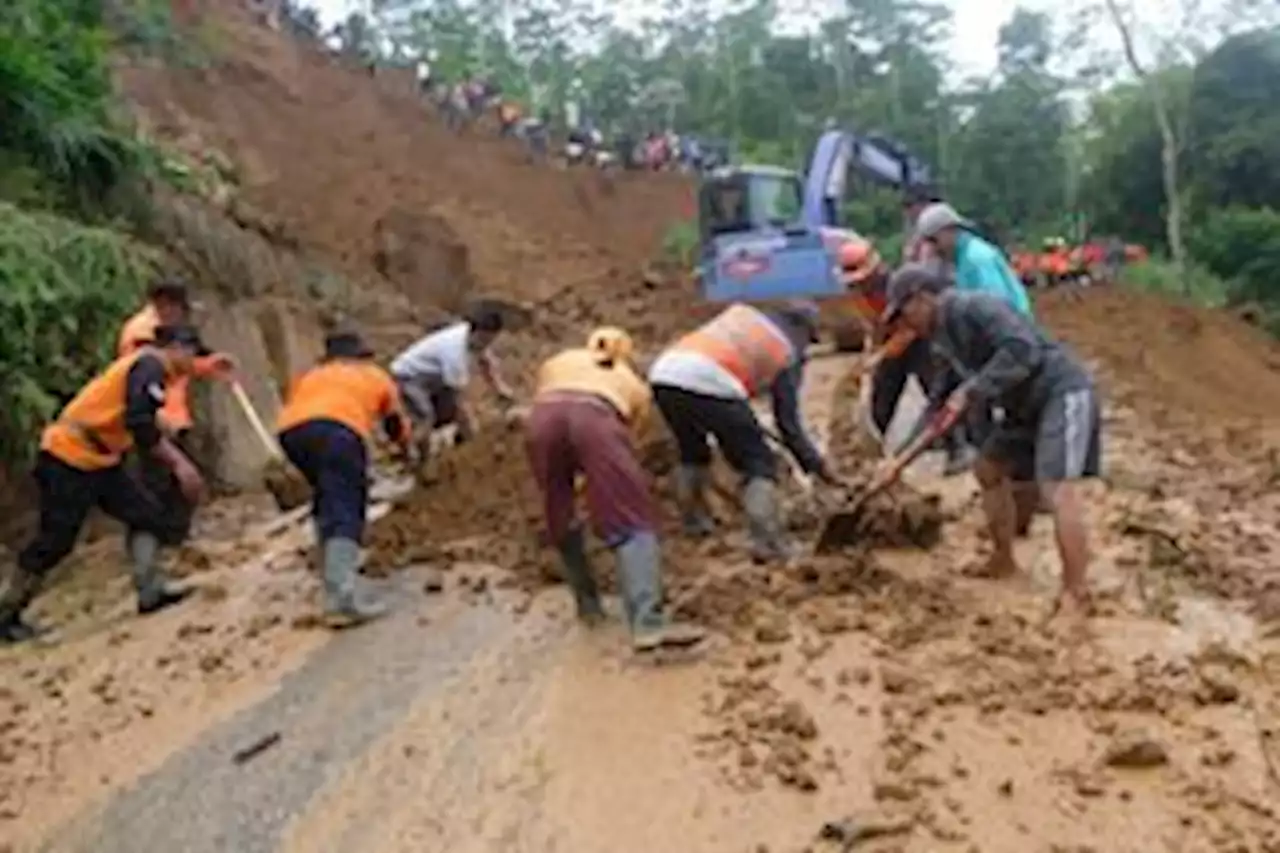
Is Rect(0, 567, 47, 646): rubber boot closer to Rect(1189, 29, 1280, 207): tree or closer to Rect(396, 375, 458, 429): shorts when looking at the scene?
Rect(396, 375, 458, 429): shorts

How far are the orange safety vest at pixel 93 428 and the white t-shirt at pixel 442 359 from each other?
242 cm

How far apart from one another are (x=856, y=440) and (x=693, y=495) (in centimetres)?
299

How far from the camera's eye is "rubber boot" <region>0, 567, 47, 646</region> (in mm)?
7594

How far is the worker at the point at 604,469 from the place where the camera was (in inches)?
240

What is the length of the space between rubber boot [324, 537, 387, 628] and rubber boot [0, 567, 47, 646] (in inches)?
57.1

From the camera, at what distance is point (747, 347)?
701 centimetres

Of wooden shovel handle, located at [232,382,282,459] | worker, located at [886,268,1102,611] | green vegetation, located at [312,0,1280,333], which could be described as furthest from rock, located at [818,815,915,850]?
green vegetation, located at [312,0,1280,333]

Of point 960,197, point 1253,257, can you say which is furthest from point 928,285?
point 960,197

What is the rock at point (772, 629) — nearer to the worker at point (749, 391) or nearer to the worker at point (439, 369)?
the worker at point (749, 391)

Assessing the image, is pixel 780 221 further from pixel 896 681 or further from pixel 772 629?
pixel 896 681

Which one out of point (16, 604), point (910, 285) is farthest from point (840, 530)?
point (16, 604)

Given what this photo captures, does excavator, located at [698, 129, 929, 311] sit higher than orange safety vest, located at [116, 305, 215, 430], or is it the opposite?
orange safety vest, located at [116, 305, 215, 430]

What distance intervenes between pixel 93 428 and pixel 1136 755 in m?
4.72

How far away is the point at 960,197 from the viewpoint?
123 feet
